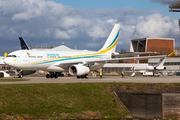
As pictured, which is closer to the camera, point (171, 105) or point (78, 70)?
point (171, 105)

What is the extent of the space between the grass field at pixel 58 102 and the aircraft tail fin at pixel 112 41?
23571 mm

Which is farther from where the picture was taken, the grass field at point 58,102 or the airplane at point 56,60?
the airplane at point 56,60

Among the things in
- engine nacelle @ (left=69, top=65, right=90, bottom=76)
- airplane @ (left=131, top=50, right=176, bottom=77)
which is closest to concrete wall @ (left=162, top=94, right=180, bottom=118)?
engine nacelle @ (left=69, top=65, right=90, bottom=76)

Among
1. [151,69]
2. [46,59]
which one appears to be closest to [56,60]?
[46,59]

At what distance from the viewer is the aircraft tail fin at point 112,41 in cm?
4562

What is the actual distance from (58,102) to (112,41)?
2844 centimetres

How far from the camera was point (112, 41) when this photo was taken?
4641 centimetres

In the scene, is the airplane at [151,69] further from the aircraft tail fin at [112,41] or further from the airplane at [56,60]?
the airplane at [56,60]

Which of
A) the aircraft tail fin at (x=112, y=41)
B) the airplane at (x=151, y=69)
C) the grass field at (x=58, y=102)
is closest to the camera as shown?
the grass field at (x=58, y=102)

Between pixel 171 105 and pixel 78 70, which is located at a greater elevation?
pixel 78 70

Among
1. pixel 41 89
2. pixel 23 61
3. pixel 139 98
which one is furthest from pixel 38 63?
pixel 139 98

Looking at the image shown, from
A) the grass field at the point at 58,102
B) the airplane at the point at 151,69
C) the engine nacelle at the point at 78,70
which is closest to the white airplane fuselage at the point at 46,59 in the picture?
the engine nacelle at the point at 78,70

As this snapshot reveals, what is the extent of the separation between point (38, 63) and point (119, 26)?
1763cm

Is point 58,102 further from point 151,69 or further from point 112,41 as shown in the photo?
point 151,69
